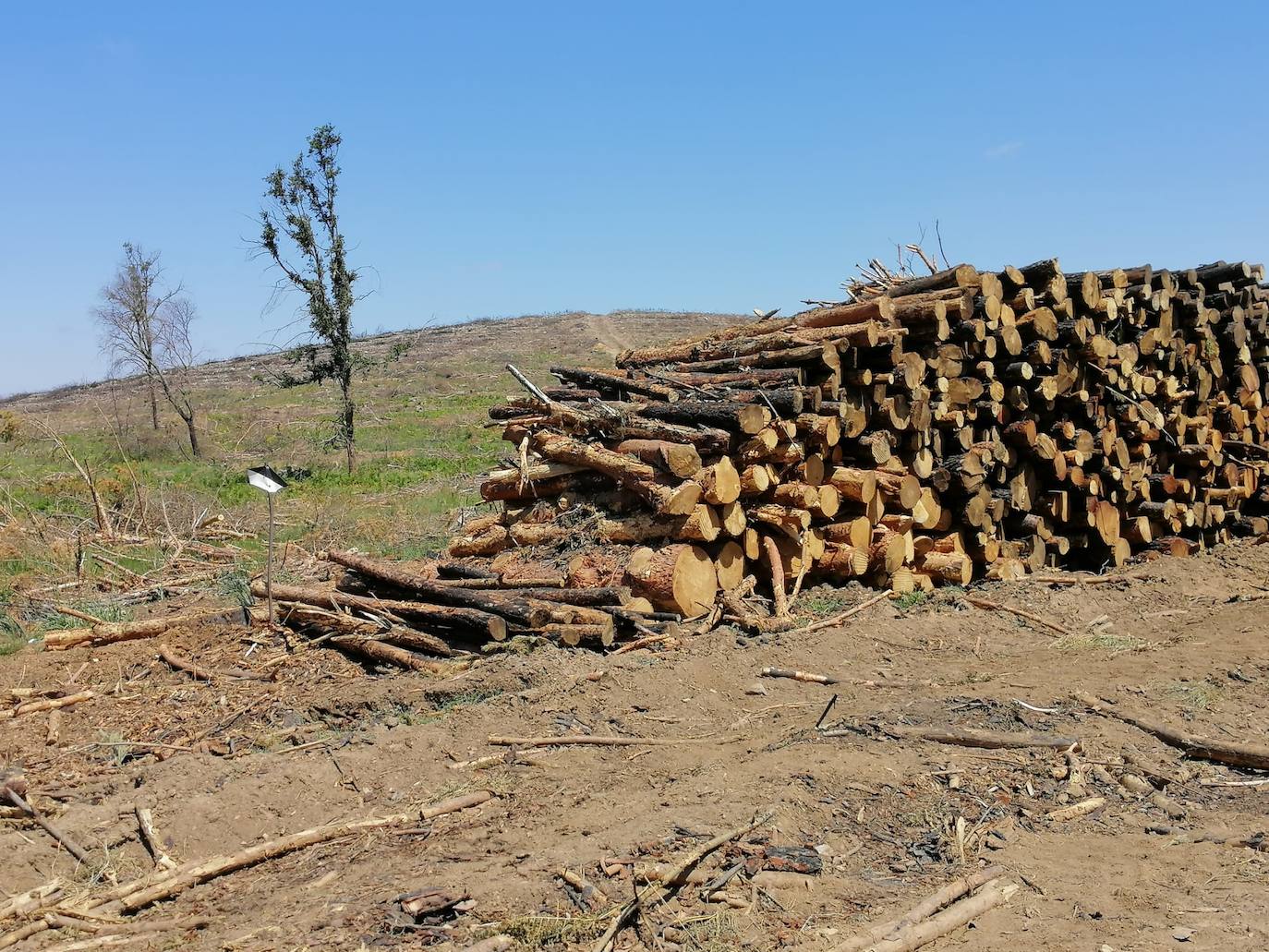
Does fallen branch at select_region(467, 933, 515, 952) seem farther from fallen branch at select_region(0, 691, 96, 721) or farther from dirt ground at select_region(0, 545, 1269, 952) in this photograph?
fallen branch at select_region(0, 691, 96, 721)

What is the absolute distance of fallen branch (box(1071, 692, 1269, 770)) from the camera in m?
5.26

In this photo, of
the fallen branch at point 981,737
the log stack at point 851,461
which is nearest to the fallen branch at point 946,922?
the fallen branch at point 981,737

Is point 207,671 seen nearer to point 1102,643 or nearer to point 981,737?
point 981,737

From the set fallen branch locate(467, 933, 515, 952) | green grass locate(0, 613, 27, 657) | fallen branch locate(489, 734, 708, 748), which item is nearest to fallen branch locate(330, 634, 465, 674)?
fallen branch locate(489, 734, 708, 748)

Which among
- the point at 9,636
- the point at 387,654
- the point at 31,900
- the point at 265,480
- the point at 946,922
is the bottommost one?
the point at 946,922

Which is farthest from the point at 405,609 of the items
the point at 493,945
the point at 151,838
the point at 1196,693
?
Answer: the point at 1196,693

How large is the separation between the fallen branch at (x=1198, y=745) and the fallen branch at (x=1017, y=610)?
7.11 feet

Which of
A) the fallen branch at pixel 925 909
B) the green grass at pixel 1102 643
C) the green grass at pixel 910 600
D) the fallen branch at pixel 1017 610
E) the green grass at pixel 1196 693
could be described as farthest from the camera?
the green grass at pixel 910 600

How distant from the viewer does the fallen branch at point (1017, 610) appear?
818cm

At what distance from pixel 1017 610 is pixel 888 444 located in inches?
67.5

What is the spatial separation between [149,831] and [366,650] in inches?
107

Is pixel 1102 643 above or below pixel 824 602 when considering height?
below

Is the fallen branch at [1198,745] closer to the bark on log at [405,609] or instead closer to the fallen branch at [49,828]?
the bark on log at [405,609]

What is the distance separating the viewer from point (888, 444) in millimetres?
8805
